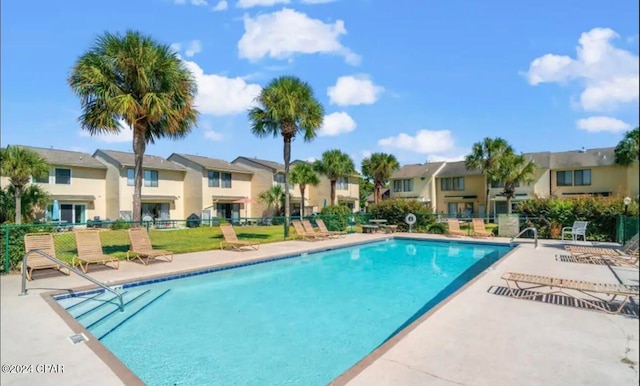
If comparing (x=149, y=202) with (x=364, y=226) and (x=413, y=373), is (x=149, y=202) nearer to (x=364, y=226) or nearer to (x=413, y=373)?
(x=364, y=226)

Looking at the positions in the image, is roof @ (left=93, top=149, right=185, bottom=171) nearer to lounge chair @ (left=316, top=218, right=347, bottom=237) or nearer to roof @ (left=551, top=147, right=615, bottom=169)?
lounge chair @ (left=316, top=218, right=347, bottom=237)

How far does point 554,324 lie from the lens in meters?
5.78

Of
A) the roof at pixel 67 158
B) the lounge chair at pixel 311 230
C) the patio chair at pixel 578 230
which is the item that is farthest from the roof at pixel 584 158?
the roof at pixel 67 158

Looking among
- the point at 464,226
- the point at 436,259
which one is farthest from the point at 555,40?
the point at 464,226

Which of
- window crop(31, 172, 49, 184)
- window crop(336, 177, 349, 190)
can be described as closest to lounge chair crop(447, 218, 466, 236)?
window crop(336, 177, 349, 190)

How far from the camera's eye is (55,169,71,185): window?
92.4ft

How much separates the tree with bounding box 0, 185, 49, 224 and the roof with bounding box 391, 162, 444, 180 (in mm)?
33005

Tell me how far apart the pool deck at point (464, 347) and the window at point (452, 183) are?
34364 millimetres

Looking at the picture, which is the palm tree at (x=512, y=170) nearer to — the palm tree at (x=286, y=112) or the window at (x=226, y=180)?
the palm tree at (x=286, y=112)

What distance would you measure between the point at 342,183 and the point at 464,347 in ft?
132

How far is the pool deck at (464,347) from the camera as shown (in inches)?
160

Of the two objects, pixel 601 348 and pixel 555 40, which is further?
pixel 601 348

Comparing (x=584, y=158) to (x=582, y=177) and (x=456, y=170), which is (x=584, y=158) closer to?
(x=582, y=177)

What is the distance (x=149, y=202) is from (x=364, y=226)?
1923 centimetres
